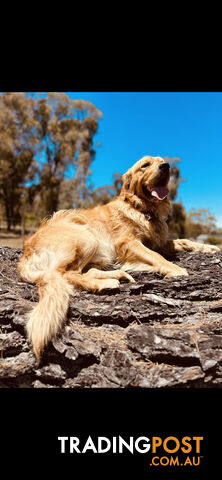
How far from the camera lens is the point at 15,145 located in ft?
61.0

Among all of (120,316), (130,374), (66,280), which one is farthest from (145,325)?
(66,280)

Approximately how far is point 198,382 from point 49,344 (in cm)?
117

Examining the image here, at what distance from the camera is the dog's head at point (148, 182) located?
153 inches

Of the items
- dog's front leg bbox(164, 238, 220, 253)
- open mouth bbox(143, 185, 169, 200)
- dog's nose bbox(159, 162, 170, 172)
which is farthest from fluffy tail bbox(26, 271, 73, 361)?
dog's front leg bbox(164, 238, 220, 253)

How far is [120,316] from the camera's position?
2.57m

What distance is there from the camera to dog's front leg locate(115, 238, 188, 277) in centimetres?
354

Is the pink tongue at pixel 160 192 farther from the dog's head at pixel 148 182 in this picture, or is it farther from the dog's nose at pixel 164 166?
the dog's nose at pixel 164 166

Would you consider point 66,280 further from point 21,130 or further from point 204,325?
point 21,130

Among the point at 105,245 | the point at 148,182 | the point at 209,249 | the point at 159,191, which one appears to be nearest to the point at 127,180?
the point at 148,182

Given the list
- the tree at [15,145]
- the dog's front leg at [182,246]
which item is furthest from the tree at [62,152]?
the dog's front leg at [182,246]

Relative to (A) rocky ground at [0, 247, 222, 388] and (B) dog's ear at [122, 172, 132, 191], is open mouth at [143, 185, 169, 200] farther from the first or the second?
(A) rocky ground at [0, 247, 222, 388]

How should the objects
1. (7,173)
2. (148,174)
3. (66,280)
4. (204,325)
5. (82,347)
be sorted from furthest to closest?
(7,173), (148,174), (66,280), (204,325), (82,347)

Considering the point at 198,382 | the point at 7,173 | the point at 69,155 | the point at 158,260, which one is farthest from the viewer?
the point at 69,155

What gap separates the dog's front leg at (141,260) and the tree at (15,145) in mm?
14371
